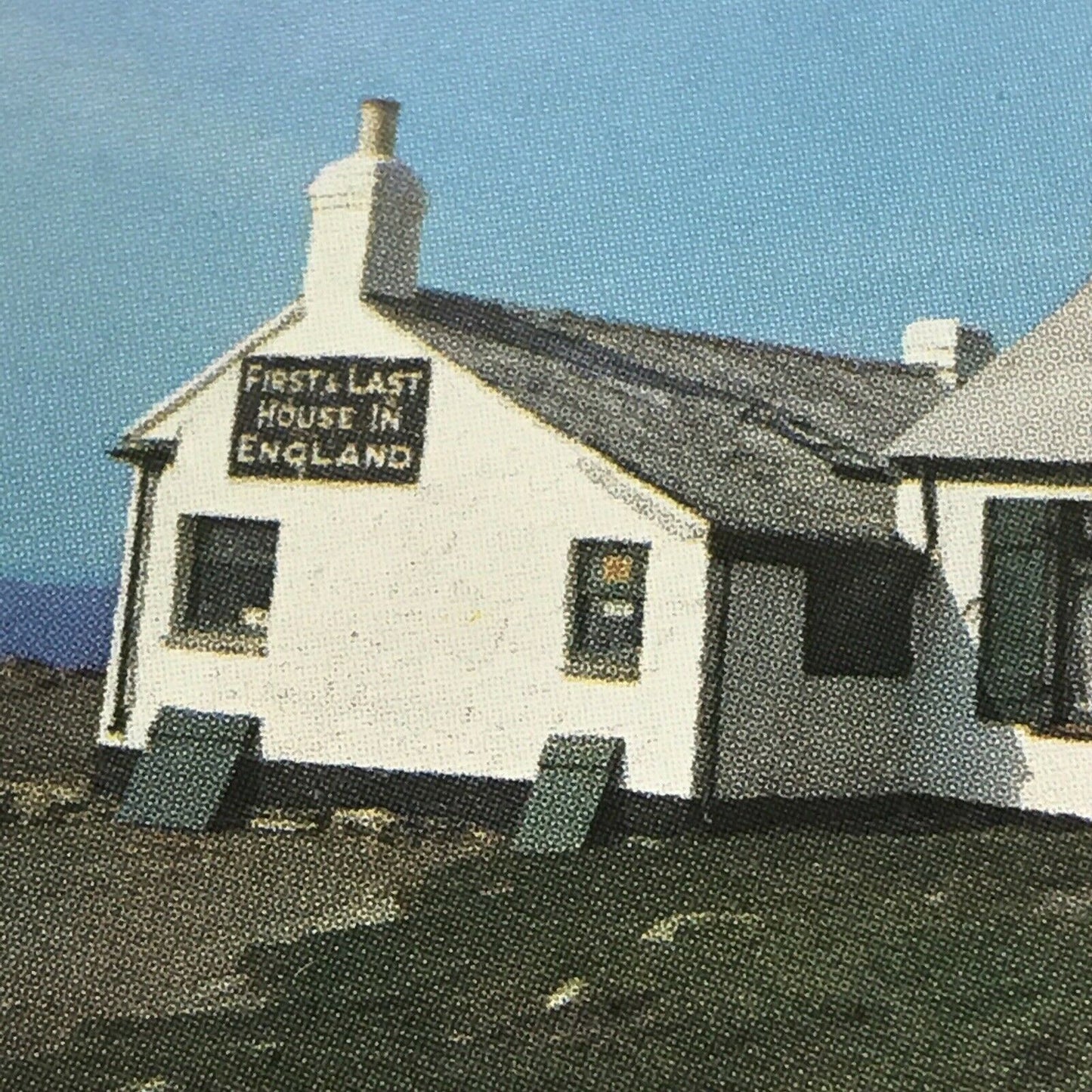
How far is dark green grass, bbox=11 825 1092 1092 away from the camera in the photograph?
9211 mm

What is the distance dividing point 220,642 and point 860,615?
7.12 m

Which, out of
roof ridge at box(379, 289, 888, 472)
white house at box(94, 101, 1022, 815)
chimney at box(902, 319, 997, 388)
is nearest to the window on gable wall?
white house at box(94, 101, 1022, 815)

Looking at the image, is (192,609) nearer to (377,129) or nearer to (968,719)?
(377,129)

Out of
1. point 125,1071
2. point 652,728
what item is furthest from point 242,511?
point 125,1071

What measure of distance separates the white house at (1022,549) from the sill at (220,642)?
Result: 725cm

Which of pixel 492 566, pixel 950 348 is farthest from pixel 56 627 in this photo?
pixel 492 566

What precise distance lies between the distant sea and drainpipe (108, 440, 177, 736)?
12.1 metres

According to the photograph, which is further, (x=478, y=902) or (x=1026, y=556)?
(x=1026, y=556)

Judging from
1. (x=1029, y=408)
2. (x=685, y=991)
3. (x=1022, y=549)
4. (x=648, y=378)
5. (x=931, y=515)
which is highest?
(x=648, y=378)

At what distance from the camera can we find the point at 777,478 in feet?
60.6

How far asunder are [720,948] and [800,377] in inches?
497

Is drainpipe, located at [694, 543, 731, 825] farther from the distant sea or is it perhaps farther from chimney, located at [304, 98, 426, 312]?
the distant sea

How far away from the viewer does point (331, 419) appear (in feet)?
63.2

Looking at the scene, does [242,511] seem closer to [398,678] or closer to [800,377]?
[398,678]
